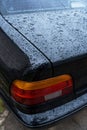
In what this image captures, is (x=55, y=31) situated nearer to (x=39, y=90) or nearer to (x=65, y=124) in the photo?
(x=39, y=90)

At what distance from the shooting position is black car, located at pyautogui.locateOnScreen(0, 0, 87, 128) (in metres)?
1.65

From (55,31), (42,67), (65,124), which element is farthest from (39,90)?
(65,124)

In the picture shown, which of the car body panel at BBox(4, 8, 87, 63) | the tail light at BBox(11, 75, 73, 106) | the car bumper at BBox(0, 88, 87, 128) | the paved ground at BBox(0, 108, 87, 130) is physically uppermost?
the car body panel at BBox(4, 8, 87, 63)

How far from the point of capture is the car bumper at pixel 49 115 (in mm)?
1726

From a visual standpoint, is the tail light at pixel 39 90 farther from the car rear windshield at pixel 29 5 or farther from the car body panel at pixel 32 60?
the car rear windshield at pixel 29 5

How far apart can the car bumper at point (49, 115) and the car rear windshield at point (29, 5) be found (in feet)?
2.95

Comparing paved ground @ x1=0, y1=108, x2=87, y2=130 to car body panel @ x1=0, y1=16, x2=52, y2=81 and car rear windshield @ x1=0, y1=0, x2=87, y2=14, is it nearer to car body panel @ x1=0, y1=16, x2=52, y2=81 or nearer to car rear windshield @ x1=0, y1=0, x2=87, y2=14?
A: car body panel @ x1=0, y1=16, x2=52, y2=81

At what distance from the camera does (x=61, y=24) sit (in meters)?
2.05

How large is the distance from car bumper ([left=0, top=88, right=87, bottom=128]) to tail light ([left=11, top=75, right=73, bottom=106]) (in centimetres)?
11

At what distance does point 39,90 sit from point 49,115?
242mm

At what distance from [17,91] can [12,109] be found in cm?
23

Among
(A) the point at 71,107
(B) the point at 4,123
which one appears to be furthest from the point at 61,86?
(B) the point at 4,123

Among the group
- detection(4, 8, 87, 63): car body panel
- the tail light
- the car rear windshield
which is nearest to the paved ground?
the tail light

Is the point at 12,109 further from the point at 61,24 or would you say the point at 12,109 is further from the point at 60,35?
the point at 61,24
